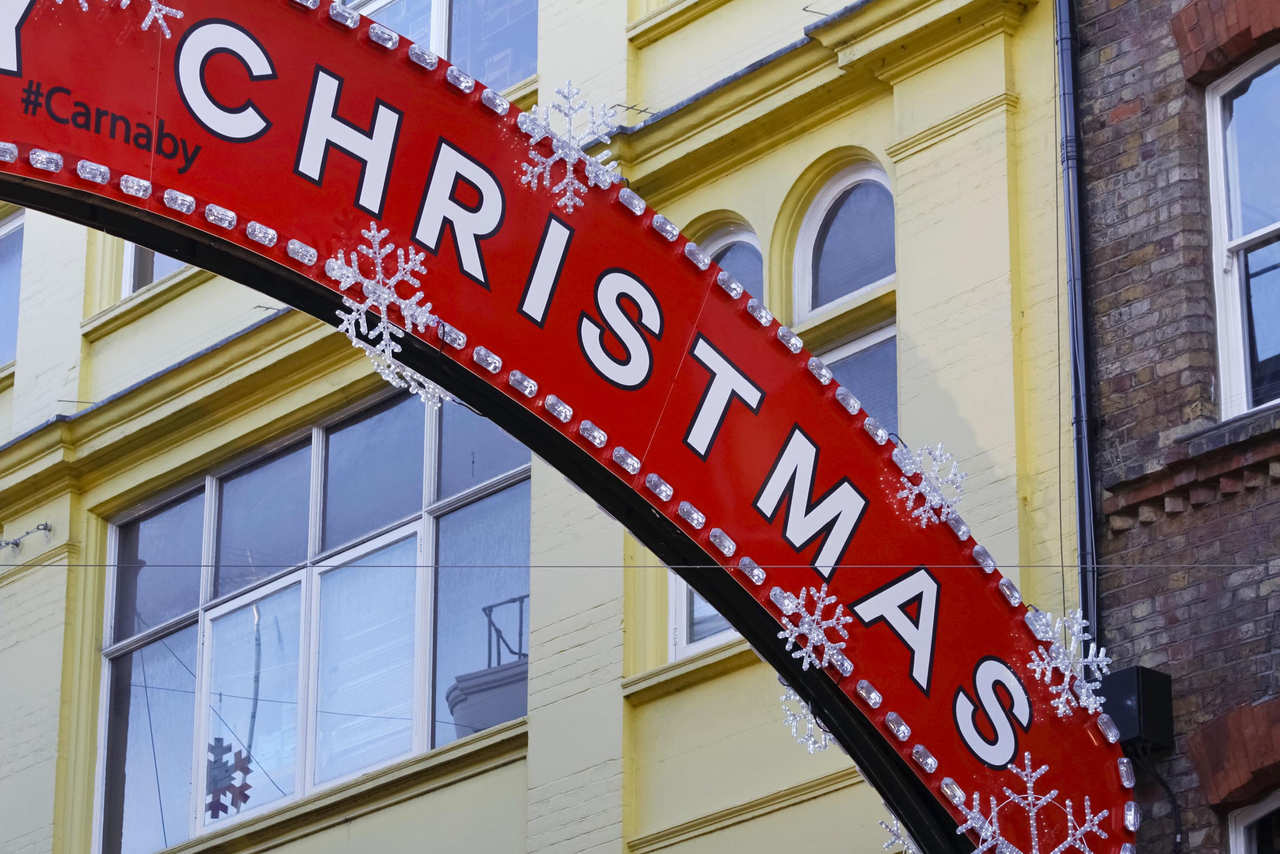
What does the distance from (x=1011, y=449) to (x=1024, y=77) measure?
6.99 ft

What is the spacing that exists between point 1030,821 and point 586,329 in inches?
113

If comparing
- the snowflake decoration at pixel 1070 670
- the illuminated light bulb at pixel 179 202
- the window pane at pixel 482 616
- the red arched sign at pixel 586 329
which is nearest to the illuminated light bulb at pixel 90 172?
the red arched sign at pixel 586 329

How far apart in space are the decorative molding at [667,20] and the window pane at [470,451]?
8.58 feet

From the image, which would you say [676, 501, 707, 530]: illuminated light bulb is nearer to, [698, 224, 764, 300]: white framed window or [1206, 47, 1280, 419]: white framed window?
[1206, 47, 1280, 419]: white framed window

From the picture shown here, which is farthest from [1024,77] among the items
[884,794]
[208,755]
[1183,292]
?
[208,755]

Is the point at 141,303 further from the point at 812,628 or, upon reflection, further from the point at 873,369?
the point at 812,628

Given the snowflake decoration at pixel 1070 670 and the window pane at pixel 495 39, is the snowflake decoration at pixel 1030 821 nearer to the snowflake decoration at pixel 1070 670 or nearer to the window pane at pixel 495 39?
the snowflake decoration at pixel 1070 670

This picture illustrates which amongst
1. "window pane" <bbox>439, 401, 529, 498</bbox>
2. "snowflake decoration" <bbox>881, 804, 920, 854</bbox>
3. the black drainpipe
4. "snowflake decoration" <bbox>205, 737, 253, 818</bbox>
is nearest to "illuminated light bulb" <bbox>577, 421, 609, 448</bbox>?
"snowflake decoration" <bbox>881, 804, 920, 854</bbox>

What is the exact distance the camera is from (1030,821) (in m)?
11.4

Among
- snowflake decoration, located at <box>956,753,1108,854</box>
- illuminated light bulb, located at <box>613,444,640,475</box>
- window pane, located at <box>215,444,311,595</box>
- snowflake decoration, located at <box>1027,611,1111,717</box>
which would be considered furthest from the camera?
window pane, located at <box>215,444,311,595</box>

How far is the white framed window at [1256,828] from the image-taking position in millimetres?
12047

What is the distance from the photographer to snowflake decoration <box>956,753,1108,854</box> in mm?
11195

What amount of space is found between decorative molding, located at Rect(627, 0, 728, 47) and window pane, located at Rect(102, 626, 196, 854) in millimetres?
5610

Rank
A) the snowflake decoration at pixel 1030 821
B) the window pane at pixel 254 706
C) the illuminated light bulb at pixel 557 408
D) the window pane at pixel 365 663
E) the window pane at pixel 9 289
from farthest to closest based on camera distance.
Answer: the window pane at pixel 9 289 → the window pane at pixel 254 706 → the window pane at pixel 365 663 → the snowflake decoration at pixel 1030 821 → the illuminated light bulb at pixel 557 408
